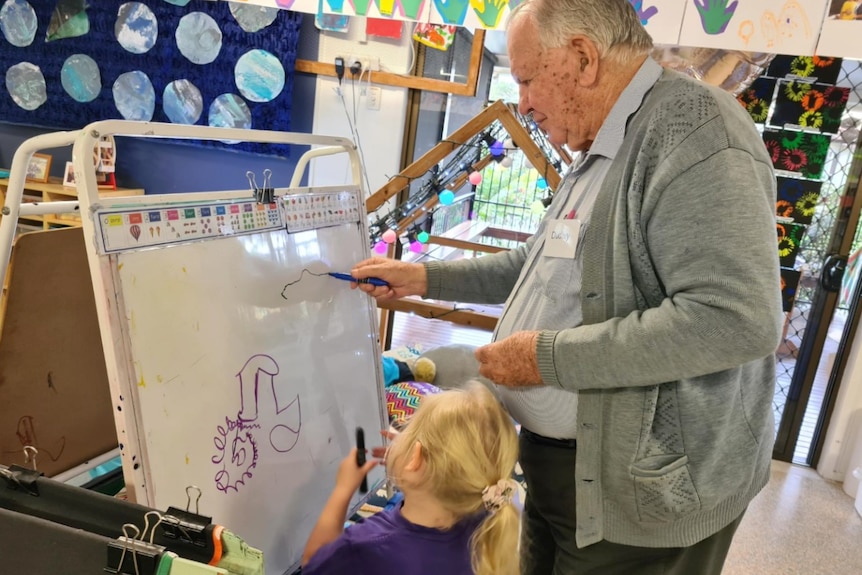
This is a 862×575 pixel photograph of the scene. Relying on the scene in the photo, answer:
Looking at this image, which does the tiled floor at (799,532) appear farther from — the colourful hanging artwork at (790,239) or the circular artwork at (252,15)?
the circular artwork at (252,15)

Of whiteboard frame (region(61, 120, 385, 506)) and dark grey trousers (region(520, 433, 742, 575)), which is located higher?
whiteboard frame (region(61, 120, 385, 506))

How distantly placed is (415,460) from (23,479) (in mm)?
560

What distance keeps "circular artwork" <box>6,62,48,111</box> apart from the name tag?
10.1ft

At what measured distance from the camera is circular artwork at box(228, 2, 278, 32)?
2.72 metres

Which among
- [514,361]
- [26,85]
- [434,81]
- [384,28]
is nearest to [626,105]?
[514,361]

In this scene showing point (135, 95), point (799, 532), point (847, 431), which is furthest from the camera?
point (135, 95)

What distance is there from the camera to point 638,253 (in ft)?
2.93

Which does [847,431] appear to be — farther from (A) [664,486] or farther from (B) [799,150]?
(A) [664,486]

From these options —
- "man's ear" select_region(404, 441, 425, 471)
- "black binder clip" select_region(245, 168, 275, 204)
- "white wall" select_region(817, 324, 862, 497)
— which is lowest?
"white wall" select_region(817, 324, 862, 497)

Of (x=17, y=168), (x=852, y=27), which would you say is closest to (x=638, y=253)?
(x=17, y=168)

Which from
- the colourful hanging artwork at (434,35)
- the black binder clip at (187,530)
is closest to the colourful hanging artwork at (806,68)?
the colourful hanging artwork at (434,35)

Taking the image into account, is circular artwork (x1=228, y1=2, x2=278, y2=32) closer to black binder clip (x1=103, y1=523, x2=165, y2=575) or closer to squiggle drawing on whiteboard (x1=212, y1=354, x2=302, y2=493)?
squiggle drawing on whiteboard (x1=212, y1=354, x2=302, y2=493)

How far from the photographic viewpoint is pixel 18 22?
9.91 ft

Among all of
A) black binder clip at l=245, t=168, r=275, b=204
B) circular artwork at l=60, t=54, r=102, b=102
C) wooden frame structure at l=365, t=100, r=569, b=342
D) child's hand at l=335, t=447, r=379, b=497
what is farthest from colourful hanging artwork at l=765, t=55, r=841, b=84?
circular artwork at l=60, t=54, r=102, b=102
